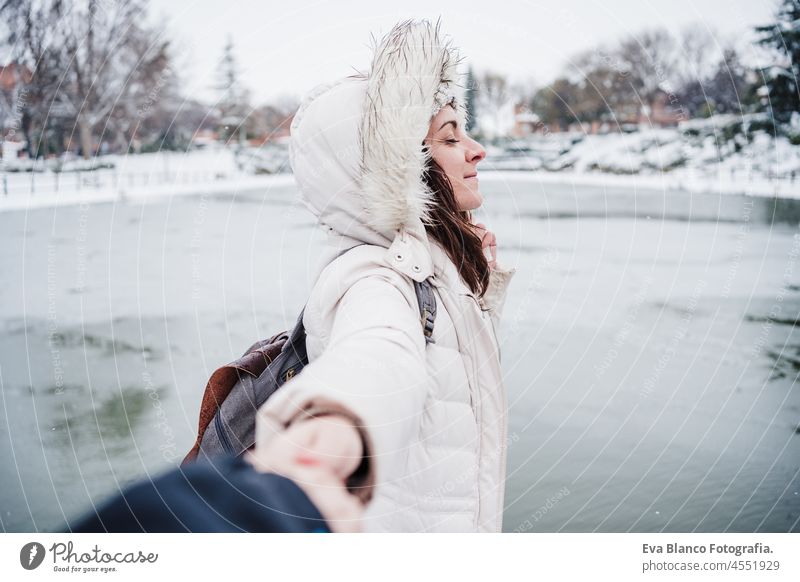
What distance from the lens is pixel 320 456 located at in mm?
599

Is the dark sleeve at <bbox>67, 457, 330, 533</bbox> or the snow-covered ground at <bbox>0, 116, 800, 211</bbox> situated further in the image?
the snow-covered ground at <bbox>0, 116, 800, 211</bbox>

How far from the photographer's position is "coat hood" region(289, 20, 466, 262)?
3.53 feet

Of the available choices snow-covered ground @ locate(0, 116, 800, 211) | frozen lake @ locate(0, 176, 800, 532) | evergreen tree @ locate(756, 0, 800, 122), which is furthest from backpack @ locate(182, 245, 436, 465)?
snow-covered ground @ locate(0, 116, 800, 211)

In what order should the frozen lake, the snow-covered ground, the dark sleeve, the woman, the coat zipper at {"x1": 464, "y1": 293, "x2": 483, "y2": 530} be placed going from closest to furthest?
the dark sleeve < the woman < the coat zipper at {"x1": 464, "y1": 293, "x2": 483, "y2": 530} < the frozen lake < the snow-covered ground

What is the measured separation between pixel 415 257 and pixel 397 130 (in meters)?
0.21

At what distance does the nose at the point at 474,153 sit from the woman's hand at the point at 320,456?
774mm

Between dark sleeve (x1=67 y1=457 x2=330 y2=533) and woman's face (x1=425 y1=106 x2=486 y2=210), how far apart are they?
2.59ft

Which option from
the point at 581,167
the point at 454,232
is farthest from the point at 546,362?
the point at 581,167

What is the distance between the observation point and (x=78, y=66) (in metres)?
2.43

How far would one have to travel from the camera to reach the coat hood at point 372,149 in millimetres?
1076

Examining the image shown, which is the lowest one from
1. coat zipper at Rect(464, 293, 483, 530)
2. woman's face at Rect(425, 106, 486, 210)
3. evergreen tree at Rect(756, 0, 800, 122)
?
coat zipper at Rect(464, 293, 483, 530)

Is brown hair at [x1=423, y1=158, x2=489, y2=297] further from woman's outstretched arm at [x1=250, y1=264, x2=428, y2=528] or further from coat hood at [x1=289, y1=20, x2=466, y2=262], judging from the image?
woman's outstretched arm at [x1=250, y1=264, x2=428, y2=528]

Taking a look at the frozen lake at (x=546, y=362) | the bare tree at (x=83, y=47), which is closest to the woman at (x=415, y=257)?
the frozen lake at (x=546, y=362)
